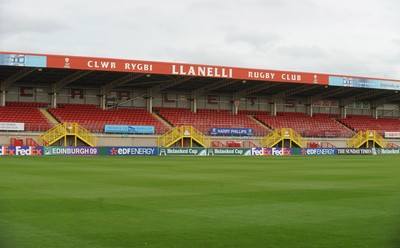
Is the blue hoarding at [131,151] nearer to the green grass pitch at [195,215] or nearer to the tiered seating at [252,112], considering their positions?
the tiered seating at [252,112]

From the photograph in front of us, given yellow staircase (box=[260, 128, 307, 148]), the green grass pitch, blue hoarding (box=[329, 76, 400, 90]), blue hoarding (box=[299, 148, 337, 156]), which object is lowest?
Result: the green grass pitch

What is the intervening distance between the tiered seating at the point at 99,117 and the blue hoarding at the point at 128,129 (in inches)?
25.4

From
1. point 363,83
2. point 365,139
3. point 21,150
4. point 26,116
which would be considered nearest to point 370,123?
point 365,139

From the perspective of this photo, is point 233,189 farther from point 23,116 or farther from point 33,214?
point 23,116

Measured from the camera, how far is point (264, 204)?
12250mm

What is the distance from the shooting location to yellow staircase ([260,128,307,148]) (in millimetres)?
58812

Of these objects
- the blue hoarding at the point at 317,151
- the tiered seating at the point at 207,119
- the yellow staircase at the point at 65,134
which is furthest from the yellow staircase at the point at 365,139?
the yellow staircase at the point at 65,134

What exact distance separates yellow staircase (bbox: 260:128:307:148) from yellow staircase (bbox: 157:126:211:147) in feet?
24.4

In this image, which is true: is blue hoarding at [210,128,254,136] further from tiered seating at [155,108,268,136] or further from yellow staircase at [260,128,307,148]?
yellow staircase at [260,128,307,148]

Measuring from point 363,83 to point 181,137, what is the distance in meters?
23.5

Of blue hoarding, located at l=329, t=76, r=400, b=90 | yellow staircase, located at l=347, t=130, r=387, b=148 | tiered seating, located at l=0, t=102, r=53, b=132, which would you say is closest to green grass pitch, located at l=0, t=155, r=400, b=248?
tiered seating, located at l=0, t=102, r=53, b=132

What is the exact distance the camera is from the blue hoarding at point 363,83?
62219mm

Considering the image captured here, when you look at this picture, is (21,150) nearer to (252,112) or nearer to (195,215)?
(252,112)

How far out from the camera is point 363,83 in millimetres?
63875
